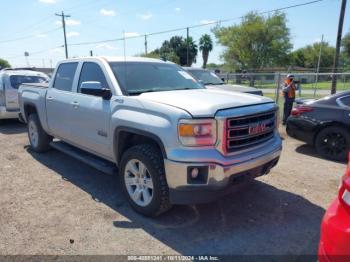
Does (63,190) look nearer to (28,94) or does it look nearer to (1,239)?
(1,239)

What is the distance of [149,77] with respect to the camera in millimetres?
4605

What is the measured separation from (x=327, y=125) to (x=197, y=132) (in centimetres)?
418

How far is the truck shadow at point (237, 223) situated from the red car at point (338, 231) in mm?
1168

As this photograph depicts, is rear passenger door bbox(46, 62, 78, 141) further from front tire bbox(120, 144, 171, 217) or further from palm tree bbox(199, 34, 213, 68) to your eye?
palm tree bbox(199, 34, 213, 68)

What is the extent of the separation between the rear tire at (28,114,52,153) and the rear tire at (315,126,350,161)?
5.57 metres

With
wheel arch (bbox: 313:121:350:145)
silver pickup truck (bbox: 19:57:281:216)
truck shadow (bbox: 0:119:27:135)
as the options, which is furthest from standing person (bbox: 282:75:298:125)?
truck shadow (bbox: 0:119:27:135)

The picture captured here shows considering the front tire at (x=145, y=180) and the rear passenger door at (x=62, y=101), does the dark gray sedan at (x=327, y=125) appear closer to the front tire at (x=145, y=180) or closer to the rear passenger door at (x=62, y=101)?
the front tire at (x=145, y=180)

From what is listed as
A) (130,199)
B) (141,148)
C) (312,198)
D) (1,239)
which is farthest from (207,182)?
(1,239)

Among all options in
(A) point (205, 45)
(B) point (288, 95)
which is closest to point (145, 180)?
(B) point (288, 95)

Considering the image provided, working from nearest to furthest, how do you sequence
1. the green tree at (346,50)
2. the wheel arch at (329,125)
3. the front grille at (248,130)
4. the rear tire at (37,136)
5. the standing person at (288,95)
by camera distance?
the front grille at (248,130)
the wheel arch at (329,125)
the rear tire at (37,136)
the standing person at (288,95)
the green tree at (346,50)

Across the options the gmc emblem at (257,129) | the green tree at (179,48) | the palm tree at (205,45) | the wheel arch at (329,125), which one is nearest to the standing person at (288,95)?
the wheel arch at (329,125)

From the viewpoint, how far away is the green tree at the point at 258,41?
58125 mm

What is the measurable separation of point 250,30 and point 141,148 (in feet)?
193

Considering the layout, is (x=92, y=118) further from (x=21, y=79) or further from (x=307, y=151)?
(x=21, y=79)
